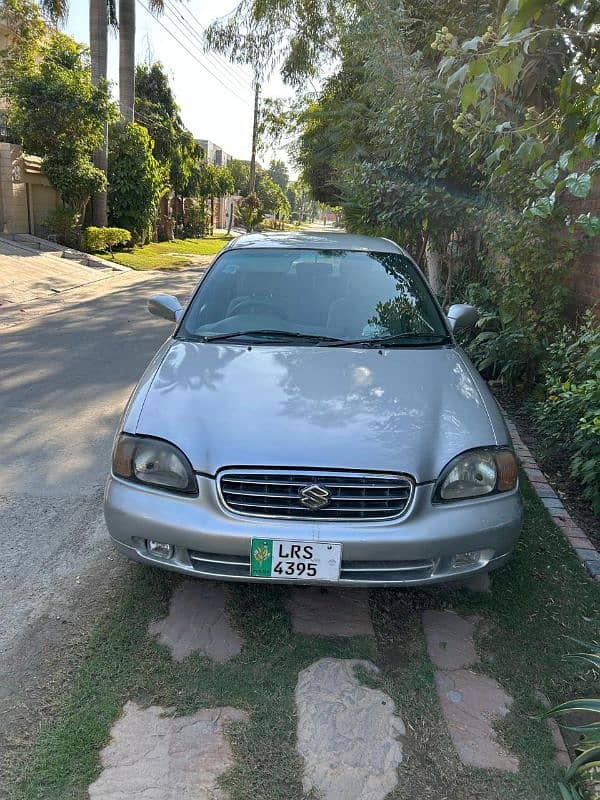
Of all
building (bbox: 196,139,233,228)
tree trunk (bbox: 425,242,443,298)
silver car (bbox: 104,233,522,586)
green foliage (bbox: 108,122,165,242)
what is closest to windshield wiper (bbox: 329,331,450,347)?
silver car (bbox: 104,233,522,586)

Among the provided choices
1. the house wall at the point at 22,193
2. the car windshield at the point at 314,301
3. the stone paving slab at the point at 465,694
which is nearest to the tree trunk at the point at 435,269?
the car windshield at the point at 314,301

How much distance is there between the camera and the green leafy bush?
11.1ft

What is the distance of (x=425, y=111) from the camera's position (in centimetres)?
650

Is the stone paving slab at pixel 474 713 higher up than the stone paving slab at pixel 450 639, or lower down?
higher up

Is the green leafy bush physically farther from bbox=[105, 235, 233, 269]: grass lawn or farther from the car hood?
bbox=[105, 235, 233, 269]: grass lawn

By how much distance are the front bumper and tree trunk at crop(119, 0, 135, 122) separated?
65.0ft

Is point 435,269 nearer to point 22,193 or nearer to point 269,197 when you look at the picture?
point 22,193

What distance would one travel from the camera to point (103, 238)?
17.4 meters

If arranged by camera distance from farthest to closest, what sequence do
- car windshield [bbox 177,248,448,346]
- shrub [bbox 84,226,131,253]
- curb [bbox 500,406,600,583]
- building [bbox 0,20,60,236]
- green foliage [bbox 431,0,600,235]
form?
shrub [bbox 84,226,131,253]
building [bbox 0,20,60,236]
car windshield [bbox 177,248,448,346]
curb [bbox 500,406,600,583]
green foliage [bbox 431,0,600,235]

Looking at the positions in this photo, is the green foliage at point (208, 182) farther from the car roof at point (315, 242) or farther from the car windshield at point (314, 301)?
the car windshield at point (314, 301)

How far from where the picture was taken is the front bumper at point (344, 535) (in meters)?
2.22

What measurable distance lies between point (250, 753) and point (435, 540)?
0.97 metres

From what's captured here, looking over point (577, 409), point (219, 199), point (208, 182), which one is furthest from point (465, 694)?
point (219, 199)

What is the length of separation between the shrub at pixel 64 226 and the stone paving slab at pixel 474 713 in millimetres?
16655
